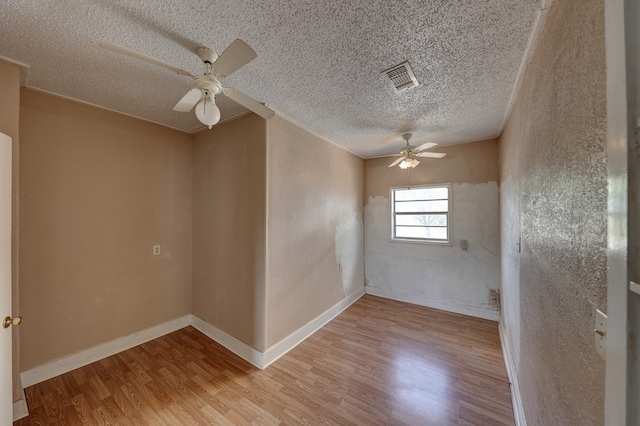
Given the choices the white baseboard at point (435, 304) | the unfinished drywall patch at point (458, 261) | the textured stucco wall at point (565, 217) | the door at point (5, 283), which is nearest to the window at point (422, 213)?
the unfinished drywall patch at point (458, 261)

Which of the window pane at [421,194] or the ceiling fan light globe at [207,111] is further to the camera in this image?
the window pane at [421,194]

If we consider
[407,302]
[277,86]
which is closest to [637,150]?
[277,86]

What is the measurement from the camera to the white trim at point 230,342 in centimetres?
227

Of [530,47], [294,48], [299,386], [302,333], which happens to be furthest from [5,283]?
[530,47]

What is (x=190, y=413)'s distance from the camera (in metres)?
1.70

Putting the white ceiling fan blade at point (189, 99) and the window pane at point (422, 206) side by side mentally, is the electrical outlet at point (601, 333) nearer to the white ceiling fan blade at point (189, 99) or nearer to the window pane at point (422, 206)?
the white ceiling fan blade at point (189, 99)

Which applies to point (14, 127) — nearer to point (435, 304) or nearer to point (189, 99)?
point (189, 99)

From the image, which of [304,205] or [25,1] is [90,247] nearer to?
[25,1]

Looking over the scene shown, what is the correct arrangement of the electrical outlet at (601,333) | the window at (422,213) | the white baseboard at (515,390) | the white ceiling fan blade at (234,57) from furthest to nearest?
the window at (422,213)
the white baseboard at (515,390)
the white ceiling fan blade at (234,57)
the electrical outlet at (601,333)

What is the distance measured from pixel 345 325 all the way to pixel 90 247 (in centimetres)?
302

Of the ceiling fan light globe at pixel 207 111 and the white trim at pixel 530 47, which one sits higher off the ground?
the white trim at pixel 530 47

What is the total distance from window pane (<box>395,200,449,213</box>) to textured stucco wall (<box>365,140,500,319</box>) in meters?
0.18

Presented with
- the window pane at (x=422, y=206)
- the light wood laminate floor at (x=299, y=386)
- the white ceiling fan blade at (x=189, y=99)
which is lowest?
the light wood laminate floor at (x=299, y=386)

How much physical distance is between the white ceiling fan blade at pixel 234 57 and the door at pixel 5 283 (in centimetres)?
132
